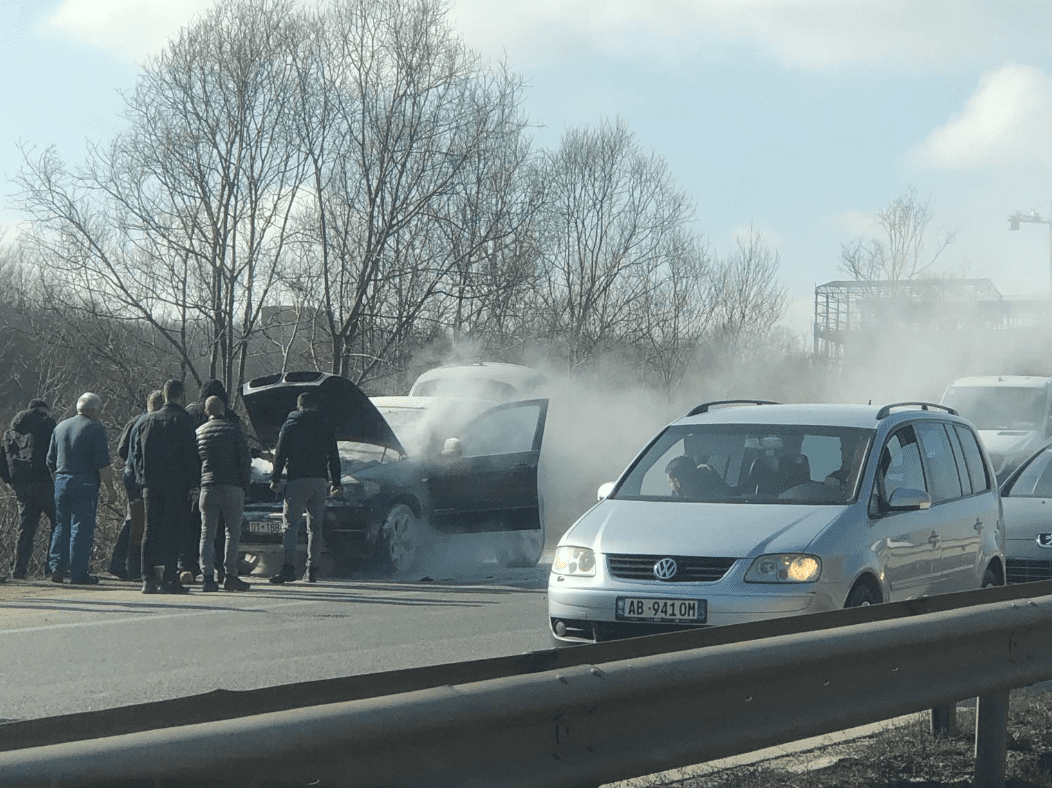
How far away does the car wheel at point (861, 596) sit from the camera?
7.42m

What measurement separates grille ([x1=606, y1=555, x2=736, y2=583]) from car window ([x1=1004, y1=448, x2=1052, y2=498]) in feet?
21.0

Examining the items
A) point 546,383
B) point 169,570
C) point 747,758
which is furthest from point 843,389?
point 747,758

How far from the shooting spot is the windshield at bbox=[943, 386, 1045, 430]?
24281 mm

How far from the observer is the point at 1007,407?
2466cm

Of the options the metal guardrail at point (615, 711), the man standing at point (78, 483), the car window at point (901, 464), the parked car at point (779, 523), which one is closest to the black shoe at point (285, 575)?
the man standing at point (78, 483)

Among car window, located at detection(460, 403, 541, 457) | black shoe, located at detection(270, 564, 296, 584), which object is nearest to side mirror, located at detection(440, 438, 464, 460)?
car window, located at detection(460, 403, 541, 457)

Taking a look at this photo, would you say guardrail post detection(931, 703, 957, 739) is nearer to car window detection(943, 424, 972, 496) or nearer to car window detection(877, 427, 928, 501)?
car window detection(877, 427, 928, 501)

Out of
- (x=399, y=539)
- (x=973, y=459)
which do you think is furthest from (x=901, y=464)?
(x=399, y=539)

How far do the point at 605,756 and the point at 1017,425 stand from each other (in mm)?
21953

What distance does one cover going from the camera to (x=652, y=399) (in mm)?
46625

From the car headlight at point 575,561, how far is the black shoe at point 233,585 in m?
6.28

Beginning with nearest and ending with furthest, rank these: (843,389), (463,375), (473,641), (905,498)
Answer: (905,498), (473,641), (463,375), (843,389)

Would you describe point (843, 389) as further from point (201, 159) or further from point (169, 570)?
point (169, 570)

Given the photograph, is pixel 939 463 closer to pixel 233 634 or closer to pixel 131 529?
pixel 233 634
